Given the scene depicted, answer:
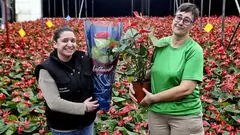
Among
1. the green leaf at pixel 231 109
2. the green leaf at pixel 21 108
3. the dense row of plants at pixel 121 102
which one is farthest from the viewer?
the green leaf at pixel 21 108

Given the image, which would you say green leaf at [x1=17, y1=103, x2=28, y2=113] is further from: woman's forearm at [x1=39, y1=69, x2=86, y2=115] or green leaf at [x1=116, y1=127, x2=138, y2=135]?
woman's forearm at [x1=39, y1=69, x2=86, y2=115]

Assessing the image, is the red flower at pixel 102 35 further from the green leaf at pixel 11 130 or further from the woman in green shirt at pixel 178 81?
the green leaf at pixel 11 130

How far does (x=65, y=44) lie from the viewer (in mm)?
1736

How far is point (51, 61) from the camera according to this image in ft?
5.74

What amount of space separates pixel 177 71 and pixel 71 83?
52 cm

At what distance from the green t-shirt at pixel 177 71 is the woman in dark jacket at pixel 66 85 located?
34cm

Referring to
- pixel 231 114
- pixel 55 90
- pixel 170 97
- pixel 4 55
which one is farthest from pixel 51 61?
pixel 4 55

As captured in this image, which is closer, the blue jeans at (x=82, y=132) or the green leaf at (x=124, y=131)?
the blue jeans at (x=82, y=132)

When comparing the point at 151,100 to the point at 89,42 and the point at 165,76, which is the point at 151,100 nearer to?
the point at 165,76

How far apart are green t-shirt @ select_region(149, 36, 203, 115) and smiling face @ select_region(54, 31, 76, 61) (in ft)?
1.41

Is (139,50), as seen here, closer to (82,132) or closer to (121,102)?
(82,132)

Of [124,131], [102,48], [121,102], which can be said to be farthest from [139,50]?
[121,102]

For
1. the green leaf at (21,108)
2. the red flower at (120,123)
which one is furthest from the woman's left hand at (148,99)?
the green leaf at (21,108)

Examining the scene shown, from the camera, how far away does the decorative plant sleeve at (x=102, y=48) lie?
1.75 meters
